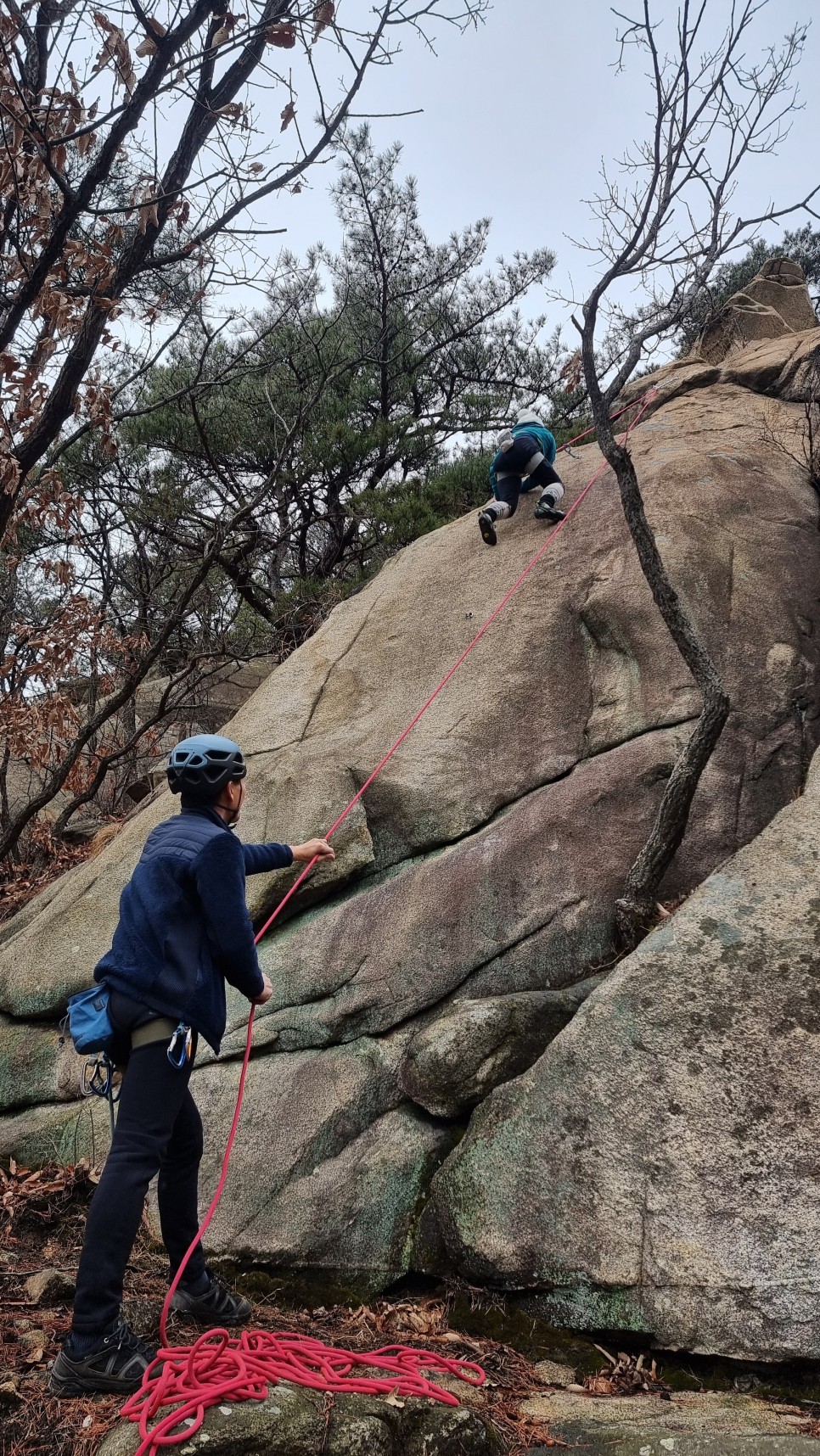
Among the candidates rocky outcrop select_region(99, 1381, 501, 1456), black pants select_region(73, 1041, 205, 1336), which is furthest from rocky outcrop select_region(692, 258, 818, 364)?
rocky outcrop select_region(99, 1381, 501, 1456)

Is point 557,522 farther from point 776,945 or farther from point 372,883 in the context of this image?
point 776,945

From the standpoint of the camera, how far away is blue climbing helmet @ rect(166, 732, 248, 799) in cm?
374

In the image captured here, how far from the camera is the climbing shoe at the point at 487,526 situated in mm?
7559

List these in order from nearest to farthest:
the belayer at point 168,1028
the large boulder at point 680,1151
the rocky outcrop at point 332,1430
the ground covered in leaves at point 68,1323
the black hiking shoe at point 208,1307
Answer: the rocky outcrop at point 332,1430
the ground covered in leaves at point 68,1323
the belayer at point 168,1028
the large boulder at point 680,1151
the black hiking shoe at point 208,1307

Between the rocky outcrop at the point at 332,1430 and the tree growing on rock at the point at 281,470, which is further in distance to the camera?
the tree growing on rock at the point at 281,470

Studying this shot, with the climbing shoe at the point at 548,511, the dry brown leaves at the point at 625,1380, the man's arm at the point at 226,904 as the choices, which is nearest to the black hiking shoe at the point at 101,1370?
the man's arm at the point at 226,904

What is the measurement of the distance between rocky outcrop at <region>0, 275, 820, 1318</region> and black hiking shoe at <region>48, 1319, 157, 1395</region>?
4.64ft

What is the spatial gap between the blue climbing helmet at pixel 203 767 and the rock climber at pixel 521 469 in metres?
4.37

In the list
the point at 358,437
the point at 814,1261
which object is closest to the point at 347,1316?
the point at 814,1261

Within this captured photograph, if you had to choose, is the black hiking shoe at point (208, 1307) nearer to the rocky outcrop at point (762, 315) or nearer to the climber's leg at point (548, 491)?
the climber's leg at point (548, 491)

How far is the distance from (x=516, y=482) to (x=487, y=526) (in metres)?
0.70

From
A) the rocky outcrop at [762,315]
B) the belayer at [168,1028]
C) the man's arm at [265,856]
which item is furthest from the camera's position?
the rocky outcrop at [762,315]

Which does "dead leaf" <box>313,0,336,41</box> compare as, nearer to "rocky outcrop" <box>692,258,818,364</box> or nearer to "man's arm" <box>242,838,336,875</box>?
"man's arm" <box>242,838,336,875</box>

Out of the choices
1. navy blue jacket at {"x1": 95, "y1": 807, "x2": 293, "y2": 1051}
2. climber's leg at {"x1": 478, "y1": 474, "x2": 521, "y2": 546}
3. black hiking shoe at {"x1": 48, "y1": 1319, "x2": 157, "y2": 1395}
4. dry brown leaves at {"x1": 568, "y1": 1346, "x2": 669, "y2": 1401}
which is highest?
climber's leg at {"x1": 478, "y1": 474, "x2": 521, "y2": 546}
